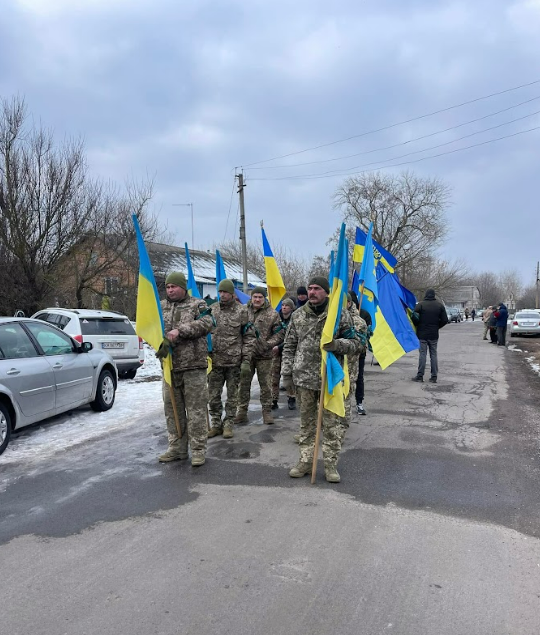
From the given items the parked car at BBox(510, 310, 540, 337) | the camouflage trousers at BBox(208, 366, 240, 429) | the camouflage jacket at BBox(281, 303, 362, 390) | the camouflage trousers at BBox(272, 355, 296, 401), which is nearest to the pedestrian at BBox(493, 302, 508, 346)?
the parked car at BBox(510, 310, 540, 337)

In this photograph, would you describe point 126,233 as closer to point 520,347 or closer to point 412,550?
point 520,347

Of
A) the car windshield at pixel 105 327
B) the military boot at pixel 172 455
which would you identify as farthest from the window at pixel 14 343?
the car windshield at pixel 105 327

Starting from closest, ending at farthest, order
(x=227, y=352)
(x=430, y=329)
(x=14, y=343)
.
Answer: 1. (x=14, y=343)
2. (x=227, y=352)
3. (x=430, y=329)

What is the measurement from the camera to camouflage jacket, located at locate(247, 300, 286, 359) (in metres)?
7.09

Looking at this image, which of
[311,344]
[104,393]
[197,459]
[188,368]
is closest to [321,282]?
[311,344]

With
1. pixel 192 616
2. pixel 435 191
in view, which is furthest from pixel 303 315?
pixel 435 191

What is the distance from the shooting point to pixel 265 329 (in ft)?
23.8

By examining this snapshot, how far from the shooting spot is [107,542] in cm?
367

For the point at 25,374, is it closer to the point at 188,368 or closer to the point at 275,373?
the point at 188,368

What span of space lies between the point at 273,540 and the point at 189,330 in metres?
2.27

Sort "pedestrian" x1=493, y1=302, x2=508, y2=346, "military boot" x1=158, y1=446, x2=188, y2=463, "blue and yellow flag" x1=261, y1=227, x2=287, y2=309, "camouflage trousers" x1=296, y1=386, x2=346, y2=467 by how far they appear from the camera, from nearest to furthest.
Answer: "camouflage trousers" x1=296, y1=386, x2=346, y2=467
"military boot" x1=158, y1=446, x2=188, y2=463
"blue and yellow flag" x1=261, y1=227, x2=287, y2=309
"pedestrian" x1=493, y1=302, x2=508, y2=346

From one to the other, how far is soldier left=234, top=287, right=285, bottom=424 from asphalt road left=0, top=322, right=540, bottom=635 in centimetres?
86

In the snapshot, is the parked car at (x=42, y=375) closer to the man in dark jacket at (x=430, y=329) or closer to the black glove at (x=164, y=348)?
the black glove at (x=164, y=348)

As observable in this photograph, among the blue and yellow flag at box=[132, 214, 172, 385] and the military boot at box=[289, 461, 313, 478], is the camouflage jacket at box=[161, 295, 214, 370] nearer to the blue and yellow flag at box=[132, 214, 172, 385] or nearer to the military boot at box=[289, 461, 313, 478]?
the blue and yellow flag at box=[132, 214, 172, 385]
